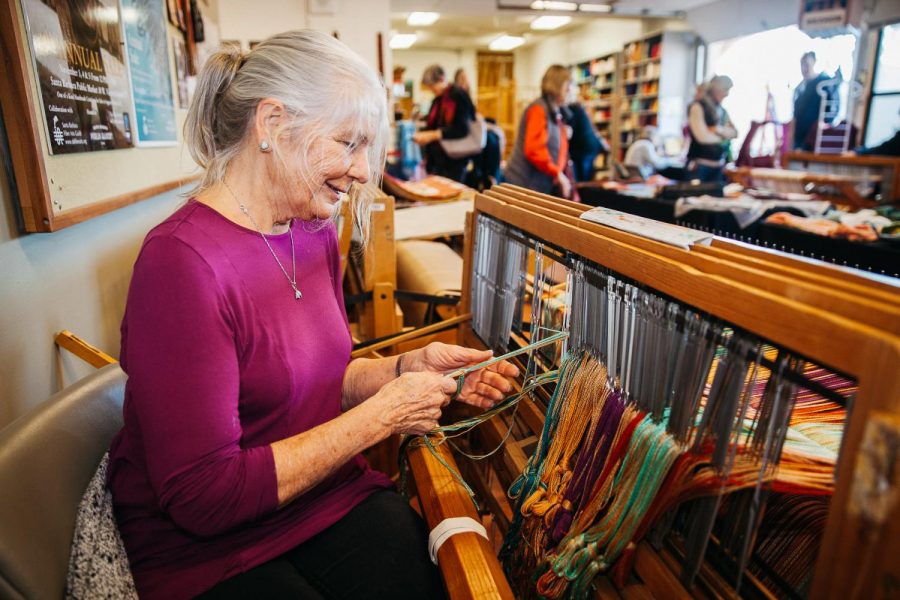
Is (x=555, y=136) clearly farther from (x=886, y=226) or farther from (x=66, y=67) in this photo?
(x=66, y=67)

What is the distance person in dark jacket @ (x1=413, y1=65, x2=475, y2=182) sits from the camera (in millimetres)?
4672

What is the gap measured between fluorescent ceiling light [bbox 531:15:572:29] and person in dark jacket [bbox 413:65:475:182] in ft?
21.7

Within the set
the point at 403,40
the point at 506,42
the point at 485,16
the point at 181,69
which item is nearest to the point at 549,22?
the point at 485,16

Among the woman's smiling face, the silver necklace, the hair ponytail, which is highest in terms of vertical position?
the hair ponytail

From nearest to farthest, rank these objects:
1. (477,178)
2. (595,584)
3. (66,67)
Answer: (595,584)
(66,67)
(477,178)

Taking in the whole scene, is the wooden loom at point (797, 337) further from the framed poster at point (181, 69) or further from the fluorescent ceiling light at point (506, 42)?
the fluorescent ceiling light at point (506, 42)

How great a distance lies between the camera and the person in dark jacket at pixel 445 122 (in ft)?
15.3

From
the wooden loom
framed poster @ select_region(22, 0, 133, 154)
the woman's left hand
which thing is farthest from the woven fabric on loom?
framed poster @ select_region(22, 0, 133, 154)

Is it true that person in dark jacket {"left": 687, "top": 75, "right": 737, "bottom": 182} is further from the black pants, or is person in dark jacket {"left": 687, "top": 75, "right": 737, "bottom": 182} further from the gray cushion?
the gray cushion

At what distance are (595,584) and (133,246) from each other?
1.89 metres

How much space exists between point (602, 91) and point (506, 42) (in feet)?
10.1

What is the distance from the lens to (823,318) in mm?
441

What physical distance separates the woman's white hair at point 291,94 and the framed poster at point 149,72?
3.62 ft

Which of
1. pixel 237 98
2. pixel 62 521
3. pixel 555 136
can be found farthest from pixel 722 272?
pixel 555 136
